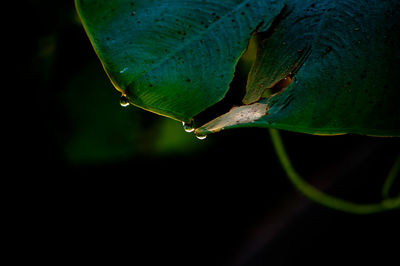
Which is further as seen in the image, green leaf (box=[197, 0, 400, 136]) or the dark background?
the dark background

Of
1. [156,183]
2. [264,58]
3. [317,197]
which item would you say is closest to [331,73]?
[264,58]

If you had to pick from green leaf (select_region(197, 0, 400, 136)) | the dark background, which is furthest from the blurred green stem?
the dark background

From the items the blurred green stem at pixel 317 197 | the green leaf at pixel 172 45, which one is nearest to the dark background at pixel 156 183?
the blurred green stem at pixel 317 197

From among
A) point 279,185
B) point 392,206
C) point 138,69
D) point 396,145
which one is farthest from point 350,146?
point 138,69

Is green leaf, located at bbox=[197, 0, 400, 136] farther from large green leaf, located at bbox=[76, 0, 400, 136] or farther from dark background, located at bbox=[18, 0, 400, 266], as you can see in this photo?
dark background, located at bbox=[18, 0, 400, 266]

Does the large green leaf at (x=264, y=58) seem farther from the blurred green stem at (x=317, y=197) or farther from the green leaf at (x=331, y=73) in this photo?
the blurred green stem at (x=317, y=197)


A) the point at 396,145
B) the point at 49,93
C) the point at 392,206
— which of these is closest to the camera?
the point at 392,206

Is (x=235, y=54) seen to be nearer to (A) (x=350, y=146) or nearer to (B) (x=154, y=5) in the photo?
(B) (x=154, y=5)
